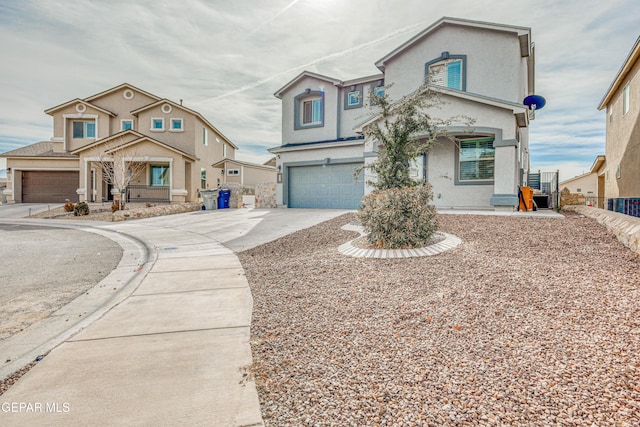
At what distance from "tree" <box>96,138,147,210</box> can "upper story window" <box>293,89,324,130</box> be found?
10.1 m

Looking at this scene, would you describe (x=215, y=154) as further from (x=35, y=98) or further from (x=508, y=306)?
(x=508, y=306)

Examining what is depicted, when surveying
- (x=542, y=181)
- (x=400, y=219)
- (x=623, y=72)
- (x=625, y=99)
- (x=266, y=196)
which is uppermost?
(x=623, y=72)

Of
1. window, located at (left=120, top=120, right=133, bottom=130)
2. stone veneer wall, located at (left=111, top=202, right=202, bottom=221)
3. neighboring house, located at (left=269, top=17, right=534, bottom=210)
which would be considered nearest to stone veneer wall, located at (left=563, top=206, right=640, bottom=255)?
neighboring house, located at (left=269, top=17, right=534, bottom=210)

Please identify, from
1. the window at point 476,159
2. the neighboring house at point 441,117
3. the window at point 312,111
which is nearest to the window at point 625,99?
the neighboring house at point 441,117

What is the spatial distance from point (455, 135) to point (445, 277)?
9740mm

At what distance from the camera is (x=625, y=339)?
8.66 ft

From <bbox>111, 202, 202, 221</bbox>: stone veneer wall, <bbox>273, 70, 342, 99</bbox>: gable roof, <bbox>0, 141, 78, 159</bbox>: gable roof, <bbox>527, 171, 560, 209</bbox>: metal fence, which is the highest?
<bbox>273, 70, 342, 99</bbox>: gable roof

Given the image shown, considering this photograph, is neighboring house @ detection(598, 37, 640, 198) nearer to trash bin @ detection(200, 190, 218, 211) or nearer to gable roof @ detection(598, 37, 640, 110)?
gable roof @ detection(598, 37, 640, 110)

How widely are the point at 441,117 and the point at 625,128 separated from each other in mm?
8039

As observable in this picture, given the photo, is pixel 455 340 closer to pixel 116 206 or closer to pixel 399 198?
pixel 399 198

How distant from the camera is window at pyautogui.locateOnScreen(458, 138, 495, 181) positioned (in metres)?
12.7

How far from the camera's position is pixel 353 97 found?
1859 cm

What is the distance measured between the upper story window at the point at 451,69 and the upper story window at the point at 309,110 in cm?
627

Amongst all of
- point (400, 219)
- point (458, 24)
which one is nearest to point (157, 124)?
point (458, 24)
